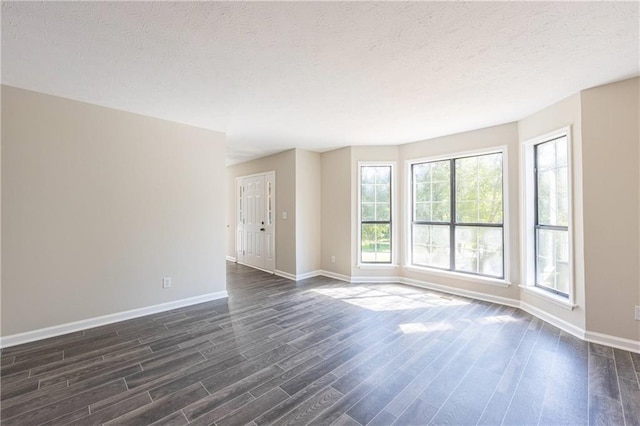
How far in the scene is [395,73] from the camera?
2400mm

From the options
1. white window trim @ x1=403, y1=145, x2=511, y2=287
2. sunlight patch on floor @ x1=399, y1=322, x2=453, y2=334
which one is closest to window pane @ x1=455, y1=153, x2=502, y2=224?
white window trim @ x1=403, y1=145, x2=511, y2=287

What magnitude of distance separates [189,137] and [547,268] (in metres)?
4.98

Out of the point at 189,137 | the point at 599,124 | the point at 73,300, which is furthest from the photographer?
the point at 189,137

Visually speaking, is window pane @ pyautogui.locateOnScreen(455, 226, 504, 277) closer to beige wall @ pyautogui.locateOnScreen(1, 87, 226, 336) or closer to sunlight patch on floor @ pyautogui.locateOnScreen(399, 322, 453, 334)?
sunlight patch on floor @ pyautogui.locateOnScreen(399, 322, 453, 334)

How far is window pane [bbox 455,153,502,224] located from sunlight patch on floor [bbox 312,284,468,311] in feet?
4.23

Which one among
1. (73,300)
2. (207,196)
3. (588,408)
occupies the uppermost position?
(207,196)

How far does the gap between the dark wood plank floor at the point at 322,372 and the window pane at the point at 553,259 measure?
20.2 inches

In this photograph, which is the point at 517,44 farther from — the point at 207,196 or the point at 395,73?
the point at 207,196

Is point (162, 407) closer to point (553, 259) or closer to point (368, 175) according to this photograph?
point (553, 259)

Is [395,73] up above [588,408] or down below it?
above

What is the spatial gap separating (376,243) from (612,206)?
3.10 metres

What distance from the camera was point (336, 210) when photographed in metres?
5.34

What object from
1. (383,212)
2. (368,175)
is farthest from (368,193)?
(383,212)

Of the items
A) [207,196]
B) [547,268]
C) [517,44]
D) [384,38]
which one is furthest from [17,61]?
[547,268]
